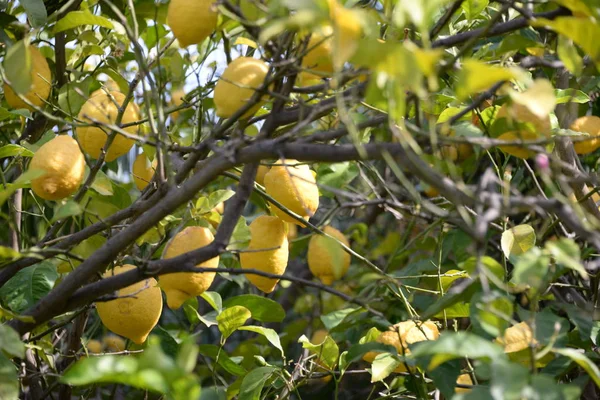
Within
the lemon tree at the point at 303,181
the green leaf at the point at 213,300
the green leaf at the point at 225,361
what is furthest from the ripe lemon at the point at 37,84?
the green leaf at the point at 225,361

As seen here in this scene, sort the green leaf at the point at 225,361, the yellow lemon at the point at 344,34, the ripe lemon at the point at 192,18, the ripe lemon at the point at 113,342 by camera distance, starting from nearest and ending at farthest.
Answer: the yellow lemon at the point at 344,34, the ripe lemon at the point at 192,18, the green leaf at the point at 225,361, the ripe lemon at the point at 113,342

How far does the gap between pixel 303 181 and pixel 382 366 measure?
0.25 meters

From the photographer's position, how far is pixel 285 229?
1.03 m

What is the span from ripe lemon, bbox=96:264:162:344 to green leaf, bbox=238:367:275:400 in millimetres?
Answer: 164

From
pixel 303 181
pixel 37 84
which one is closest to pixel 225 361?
pixel 303 181

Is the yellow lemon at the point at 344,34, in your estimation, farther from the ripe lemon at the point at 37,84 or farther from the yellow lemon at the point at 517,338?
the ripe lemon at the point at 37,84

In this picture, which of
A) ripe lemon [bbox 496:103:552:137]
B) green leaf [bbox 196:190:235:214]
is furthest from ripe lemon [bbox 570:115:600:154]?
green leaf [bbox 196:190:235:214]

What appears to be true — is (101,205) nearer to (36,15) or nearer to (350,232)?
(36,15)

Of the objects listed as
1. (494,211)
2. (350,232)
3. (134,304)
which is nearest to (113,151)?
(134,304)

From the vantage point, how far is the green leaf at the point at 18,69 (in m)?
0.68

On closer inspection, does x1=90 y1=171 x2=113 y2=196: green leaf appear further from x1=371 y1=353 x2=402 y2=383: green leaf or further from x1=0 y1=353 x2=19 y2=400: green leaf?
x1=371 y1=353 x2=402 y2=383: green leaf

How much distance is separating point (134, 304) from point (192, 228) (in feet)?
0.39

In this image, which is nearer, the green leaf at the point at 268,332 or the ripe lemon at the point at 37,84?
the ripe lemon at the point at 37,84

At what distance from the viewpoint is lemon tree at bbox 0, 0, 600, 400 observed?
0.57 meters
